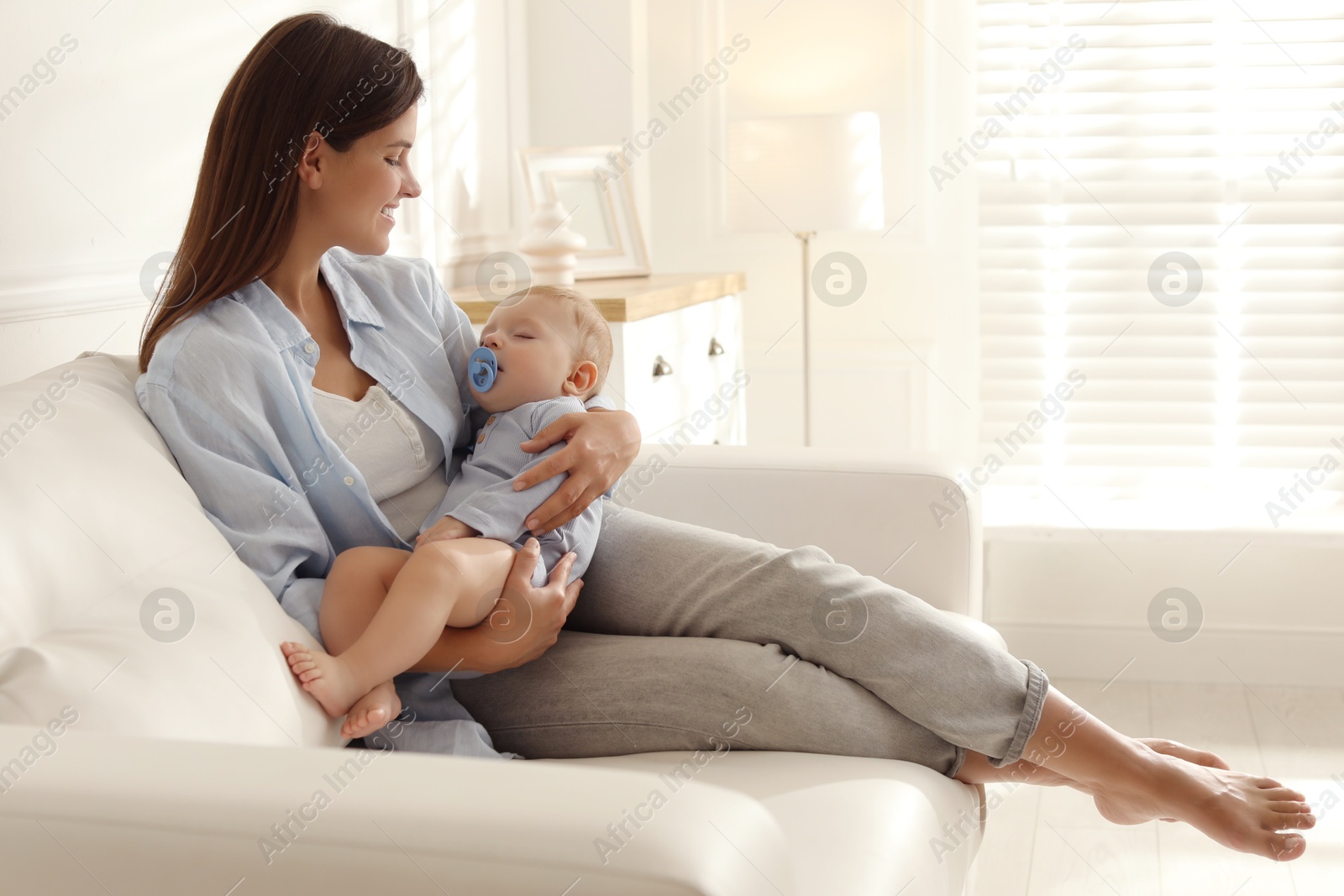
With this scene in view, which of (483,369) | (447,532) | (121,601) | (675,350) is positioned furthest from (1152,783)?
(675,350)

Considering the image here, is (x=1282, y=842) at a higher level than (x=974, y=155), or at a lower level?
lower

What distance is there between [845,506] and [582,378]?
16.0 inches

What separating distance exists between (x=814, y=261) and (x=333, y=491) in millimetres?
2019

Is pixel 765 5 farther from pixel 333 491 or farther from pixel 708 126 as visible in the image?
pixel 333 491

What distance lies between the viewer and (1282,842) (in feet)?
3.99

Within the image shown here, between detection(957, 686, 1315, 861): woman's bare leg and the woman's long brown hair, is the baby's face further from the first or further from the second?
detection(957, 686, 1315, 861): woman's bare leg

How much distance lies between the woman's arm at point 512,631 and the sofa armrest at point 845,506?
0.43 metres

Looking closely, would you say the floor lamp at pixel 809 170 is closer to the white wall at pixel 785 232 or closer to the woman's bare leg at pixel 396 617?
the white wall at pixel 785 232

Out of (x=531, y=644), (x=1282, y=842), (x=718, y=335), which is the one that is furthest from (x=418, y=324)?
(x=718, y=335)

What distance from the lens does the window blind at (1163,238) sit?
8.96 ft

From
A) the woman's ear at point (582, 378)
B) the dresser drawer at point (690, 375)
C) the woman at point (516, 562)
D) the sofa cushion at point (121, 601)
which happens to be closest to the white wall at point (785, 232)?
the dresser drawer at point (690, 375)

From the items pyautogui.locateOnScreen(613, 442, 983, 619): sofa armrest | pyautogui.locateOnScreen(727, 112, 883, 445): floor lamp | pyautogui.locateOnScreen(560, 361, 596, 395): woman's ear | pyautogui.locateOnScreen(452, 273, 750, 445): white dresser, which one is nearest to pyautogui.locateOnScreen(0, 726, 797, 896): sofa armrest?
pyautogui.locateOnScreen(560, 361, 596, 395): woman's ear

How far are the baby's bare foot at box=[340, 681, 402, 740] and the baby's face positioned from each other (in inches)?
18.5

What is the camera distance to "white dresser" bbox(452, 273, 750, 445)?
7.38 ft
